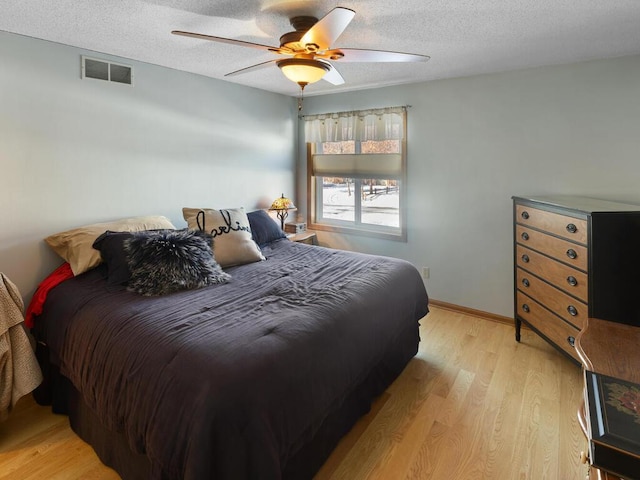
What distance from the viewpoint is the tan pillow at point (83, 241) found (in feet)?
7.62

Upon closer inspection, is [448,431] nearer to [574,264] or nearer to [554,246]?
Result: [574,264]

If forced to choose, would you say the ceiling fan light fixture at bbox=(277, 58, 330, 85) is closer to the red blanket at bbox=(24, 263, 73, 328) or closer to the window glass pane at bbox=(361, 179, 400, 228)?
the red blanket at bbox=(24, 263, 73, 328)

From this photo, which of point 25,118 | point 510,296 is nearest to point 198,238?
point 25,118

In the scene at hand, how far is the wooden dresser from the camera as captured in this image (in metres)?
2.12

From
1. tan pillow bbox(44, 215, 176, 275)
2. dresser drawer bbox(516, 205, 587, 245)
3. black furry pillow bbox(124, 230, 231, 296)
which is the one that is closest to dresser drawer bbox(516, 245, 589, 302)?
dresser drawer bbox(516, 205, 587, 245)

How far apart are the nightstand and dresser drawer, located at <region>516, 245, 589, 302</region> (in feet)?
7.12

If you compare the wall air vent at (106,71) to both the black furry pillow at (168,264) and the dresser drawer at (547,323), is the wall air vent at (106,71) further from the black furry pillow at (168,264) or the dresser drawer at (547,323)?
the dresser drawer at (547,323)

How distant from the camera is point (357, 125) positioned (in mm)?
4066

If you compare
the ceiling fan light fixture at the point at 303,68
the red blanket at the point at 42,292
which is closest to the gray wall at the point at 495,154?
the ceiling fan light fixture at the point at 303,68

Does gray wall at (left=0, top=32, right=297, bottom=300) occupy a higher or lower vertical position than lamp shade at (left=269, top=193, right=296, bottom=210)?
higher

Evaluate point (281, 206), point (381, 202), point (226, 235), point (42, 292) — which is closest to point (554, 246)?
point (381, 202)

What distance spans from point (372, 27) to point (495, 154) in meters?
1.81

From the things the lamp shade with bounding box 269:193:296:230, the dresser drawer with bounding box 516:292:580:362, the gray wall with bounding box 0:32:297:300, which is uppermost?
the gray wall with bounding box 0:32:297:300

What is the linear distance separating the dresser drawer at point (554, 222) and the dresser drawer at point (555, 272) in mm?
202
